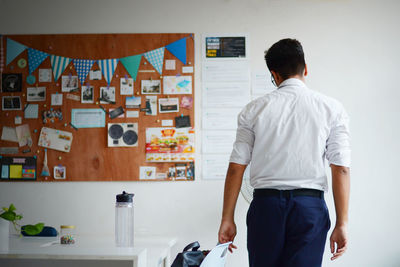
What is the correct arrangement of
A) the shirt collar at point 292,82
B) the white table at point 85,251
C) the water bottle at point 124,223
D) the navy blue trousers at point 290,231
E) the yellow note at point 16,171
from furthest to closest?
the yellow note at point 16,171 < the water bottle at point 124,223 < the white table at point 85,251 < the shirt collar at point 292,82 < the navy blue trousers at point 290,231

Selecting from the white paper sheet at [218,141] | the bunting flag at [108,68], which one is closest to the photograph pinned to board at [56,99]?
the bunting flag at [108,68]

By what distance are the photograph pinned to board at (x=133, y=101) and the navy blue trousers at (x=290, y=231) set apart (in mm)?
1682

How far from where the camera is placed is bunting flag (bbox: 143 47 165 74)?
3068mm

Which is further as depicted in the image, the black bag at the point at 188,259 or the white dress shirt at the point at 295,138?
the black bag at the point at 188,259

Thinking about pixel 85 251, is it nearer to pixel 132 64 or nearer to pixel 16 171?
pixel 16 171

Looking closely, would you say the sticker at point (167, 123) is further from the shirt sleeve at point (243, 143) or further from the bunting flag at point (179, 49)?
the shirt sleeve at point (243, 143)

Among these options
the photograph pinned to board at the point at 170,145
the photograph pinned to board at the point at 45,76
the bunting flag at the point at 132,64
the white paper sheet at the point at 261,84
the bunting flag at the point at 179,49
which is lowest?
the photograph pinned to board at the point at 170,145

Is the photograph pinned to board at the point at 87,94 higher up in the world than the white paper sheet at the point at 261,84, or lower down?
lower down

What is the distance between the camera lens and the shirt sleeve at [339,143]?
5.32 ft

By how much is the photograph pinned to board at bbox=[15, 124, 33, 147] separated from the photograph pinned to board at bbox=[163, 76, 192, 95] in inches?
40.9

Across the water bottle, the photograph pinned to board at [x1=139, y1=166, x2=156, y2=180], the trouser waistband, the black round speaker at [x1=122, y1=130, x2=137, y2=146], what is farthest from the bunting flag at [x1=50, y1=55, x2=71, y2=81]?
the trouser waistband

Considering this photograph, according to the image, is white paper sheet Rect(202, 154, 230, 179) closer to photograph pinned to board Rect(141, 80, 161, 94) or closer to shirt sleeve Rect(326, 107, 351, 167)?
photograph pinned to board Rect(141, 80, 161, 94)

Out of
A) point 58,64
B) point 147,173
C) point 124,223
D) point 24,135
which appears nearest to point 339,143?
point 124,223

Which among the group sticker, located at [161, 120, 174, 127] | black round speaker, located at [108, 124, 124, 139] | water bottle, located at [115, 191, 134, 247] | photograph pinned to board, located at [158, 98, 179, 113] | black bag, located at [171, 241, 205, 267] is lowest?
black bag, located at [171, 241, 205, 267]
